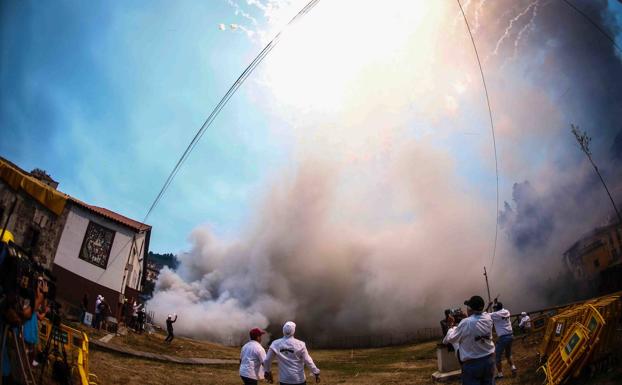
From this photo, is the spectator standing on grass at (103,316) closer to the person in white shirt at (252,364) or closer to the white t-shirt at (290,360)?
the person in white shirt at (252,364)

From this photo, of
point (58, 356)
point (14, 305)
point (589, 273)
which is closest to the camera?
point (14, 305)

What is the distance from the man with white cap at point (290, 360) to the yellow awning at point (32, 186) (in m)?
10.1

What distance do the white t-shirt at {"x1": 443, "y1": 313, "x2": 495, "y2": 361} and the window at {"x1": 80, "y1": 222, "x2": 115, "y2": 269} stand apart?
80.3 ft

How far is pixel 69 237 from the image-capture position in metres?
21.9

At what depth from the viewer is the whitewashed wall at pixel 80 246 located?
71.3ft

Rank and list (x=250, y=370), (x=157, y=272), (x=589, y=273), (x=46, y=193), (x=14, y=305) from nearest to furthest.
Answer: (x=14, y=305)
(x=250, y=370)
(x=46, y=193)
(x=589, y=273)
(x=157, y=272)

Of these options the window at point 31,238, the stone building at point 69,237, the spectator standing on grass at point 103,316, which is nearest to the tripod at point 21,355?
the stone building at point 69,237

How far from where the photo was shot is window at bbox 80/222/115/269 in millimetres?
23812

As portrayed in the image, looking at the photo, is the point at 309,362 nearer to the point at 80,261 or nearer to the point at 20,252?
the point at 20,252

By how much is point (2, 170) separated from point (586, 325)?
1625cm

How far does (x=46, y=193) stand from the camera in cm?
1465

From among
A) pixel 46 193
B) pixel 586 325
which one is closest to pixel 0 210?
pixel 46 193

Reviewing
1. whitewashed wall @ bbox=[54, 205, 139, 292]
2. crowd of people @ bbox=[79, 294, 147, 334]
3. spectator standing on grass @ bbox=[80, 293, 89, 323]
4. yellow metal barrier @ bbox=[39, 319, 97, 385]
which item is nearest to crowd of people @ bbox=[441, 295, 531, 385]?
yellow metal barrier @ bbox=[39, 319, 97, 385]

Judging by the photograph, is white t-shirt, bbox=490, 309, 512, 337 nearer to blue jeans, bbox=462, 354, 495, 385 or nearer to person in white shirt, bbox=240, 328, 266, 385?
blue jeans, bbox=462, 354, 495, 385
